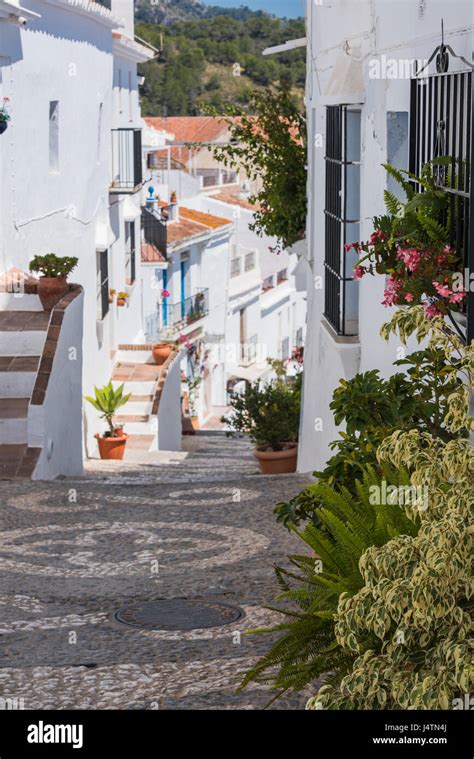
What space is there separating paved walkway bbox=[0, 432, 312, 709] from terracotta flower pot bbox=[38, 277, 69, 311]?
8.84 feet

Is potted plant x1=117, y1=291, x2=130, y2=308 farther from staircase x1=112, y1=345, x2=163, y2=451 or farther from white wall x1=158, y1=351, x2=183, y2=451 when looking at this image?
white wall x1=158, y1=351, x2=183, y2=451

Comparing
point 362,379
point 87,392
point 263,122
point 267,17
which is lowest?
point 87,392

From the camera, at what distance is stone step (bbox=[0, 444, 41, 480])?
444 inches

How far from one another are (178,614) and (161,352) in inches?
640

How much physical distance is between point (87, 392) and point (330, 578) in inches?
563

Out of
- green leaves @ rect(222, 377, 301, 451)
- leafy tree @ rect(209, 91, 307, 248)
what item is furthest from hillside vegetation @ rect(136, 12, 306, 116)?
green leaves @ rect(222, 377, 301, 451)

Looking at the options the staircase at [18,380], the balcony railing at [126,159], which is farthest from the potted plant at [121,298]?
the staircase at [18,380]

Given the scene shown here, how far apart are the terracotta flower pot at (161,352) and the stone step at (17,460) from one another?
1155 centimetres

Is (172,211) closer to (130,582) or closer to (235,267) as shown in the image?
(235,267)

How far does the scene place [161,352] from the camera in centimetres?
2334

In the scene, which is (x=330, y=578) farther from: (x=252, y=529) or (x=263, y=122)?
(x=263, y=122)

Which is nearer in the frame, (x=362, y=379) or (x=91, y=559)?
(x=362, y=379)

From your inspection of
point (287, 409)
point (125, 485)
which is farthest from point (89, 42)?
point (125, 485)

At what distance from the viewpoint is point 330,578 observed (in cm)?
561
